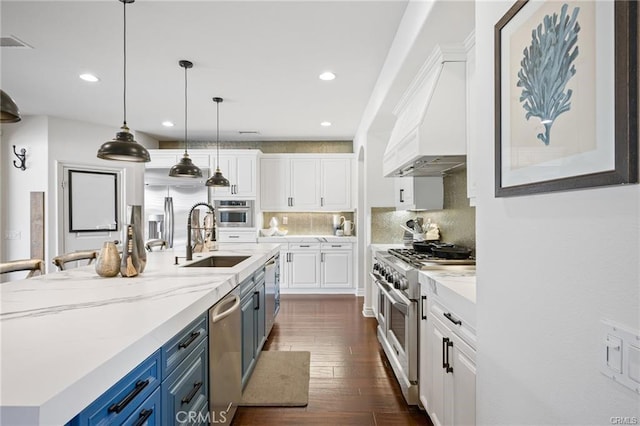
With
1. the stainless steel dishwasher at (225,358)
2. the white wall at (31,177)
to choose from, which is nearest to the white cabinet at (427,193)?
the stainless steel dishwasher at (225,358)

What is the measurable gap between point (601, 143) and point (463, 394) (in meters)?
1.27

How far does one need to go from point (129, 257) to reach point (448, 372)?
1.85m

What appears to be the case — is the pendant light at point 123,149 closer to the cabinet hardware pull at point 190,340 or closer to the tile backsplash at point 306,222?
the cabinet hardware pull at point 190,340

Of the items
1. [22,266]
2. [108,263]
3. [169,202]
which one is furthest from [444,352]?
[169,202]

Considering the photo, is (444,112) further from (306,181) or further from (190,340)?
(306,181)

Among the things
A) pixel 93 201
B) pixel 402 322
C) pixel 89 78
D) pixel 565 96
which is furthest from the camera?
pixel 93 201

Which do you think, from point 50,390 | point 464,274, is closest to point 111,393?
point 50,390

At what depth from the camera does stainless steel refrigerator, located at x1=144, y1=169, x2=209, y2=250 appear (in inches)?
219

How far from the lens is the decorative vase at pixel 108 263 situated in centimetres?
189

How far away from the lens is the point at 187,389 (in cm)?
141

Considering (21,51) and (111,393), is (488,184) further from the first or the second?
(21,51)

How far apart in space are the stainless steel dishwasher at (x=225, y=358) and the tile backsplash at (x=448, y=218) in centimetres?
195

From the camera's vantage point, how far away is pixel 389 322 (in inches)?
114

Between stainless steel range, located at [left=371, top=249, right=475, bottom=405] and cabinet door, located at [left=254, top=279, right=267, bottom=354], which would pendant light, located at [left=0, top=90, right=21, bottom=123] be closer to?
cabinet door, located at [left=254, top=279, right=267, bottom=354]
